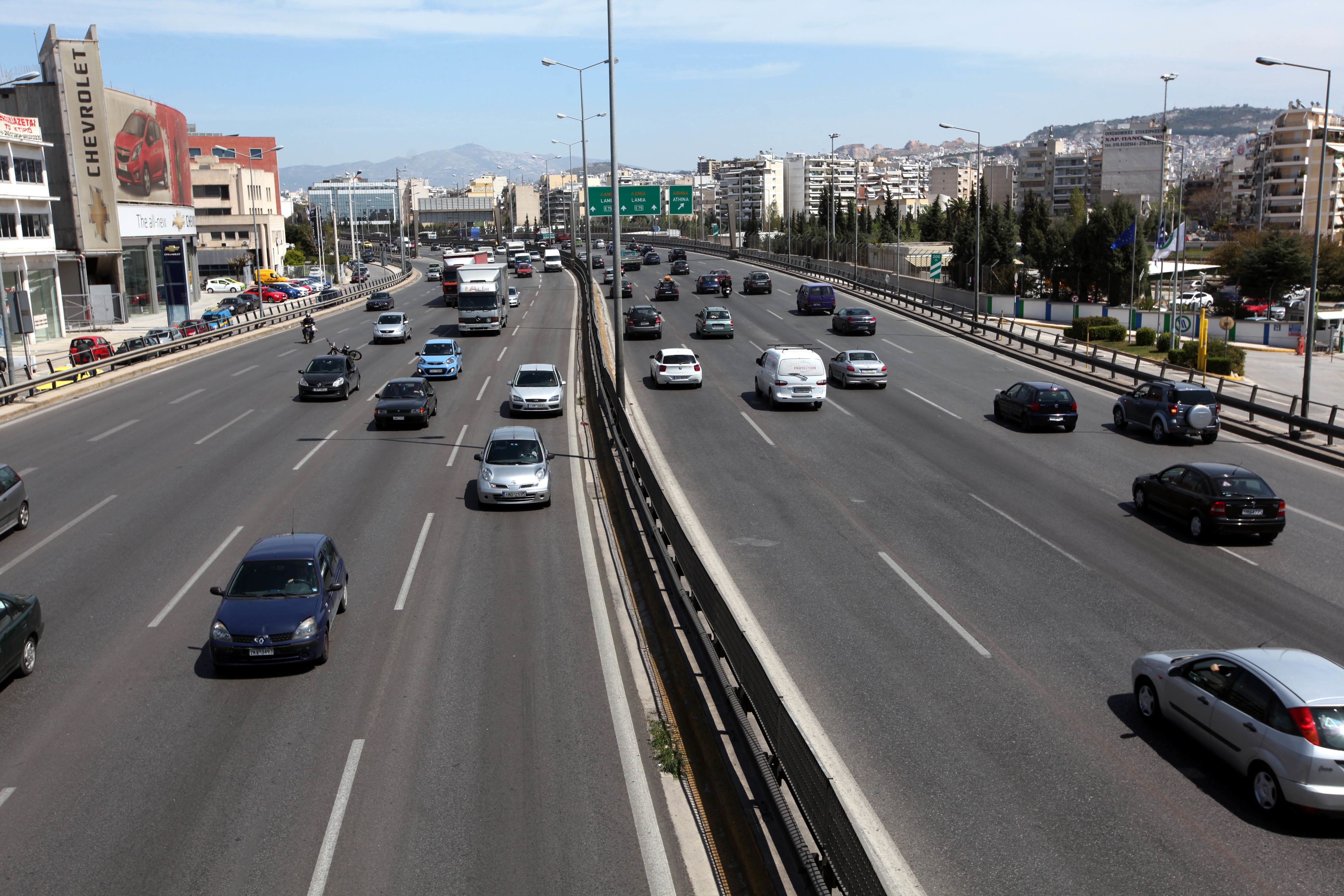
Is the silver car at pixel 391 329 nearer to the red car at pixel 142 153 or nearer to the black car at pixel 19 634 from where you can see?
the red car at pixel 142 153

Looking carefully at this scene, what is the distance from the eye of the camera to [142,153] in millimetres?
73875

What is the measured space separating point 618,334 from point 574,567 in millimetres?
13495

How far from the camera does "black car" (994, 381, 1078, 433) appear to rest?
29516mm

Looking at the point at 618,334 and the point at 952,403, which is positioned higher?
the point at 618,334

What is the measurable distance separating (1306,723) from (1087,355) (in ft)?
109

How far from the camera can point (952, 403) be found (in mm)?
34250

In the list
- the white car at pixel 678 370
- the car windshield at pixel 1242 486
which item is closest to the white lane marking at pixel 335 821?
the car windshield at pixel 1242 486

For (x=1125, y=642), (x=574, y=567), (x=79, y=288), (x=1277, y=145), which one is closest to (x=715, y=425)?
(x=574, y=567)

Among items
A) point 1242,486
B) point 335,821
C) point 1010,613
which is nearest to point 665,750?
point 335,821

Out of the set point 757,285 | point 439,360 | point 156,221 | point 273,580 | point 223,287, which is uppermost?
point 156,221

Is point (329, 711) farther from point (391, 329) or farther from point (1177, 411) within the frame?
point (391, 329)

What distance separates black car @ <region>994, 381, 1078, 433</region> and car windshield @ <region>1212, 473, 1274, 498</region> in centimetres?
972

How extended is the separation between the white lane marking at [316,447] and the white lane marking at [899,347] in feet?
83.4

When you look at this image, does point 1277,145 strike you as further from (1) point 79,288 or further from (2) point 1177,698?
(2) point 1177,698
